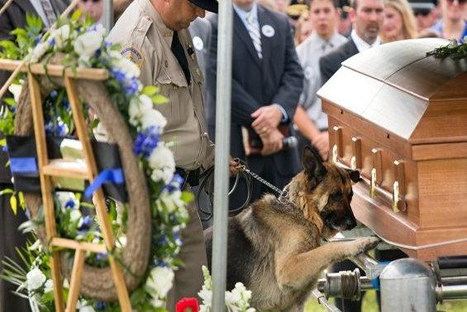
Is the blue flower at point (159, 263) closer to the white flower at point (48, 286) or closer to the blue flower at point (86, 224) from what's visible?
the blue flower at point (86, 224)

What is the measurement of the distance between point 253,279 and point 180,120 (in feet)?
3.47

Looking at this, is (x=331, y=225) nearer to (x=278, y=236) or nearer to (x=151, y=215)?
(x=278, y=236)

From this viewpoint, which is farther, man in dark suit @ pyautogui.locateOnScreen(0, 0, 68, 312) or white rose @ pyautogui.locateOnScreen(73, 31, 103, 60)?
man in dark suit @ pyautogui.locateOnScreen(0, 0, 68, 312)

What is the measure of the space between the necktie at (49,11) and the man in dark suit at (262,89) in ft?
9.12

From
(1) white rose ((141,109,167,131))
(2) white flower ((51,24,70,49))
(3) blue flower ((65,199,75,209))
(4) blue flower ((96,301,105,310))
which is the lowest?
(4) blue flower ((96,301,105,310))

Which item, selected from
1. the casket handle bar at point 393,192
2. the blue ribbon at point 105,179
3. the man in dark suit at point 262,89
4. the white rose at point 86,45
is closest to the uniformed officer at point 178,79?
the casket handle bar at point 393,192

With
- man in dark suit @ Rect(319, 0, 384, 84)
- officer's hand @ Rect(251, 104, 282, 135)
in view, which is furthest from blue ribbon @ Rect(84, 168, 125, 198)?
officer's hand @ Rect(251, 104, 282, 135)

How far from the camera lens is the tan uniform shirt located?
6207 mm

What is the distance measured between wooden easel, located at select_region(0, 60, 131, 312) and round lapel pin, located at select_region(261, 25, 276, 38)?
5.69m

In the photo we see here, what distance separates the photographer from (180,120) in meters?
6.33

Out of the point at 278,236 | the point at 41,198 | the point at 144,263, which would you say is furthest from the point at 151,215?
the point at 278,236

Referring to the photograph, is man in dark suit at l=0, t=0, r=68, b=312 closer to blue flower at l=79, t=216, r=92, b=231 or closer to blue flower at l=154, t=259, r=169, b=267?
blue flower at l=79, t=216, r=92, b=231

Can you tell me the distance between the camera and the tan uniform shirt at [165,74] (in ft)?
20.4

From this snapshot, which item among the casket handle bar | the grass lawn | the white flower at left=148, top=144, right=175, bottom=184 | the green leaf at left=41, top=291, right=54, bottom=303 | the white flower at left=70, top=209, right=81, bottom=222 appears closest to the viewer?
the white flower at left=148, top=144, right=175, bottom=184
